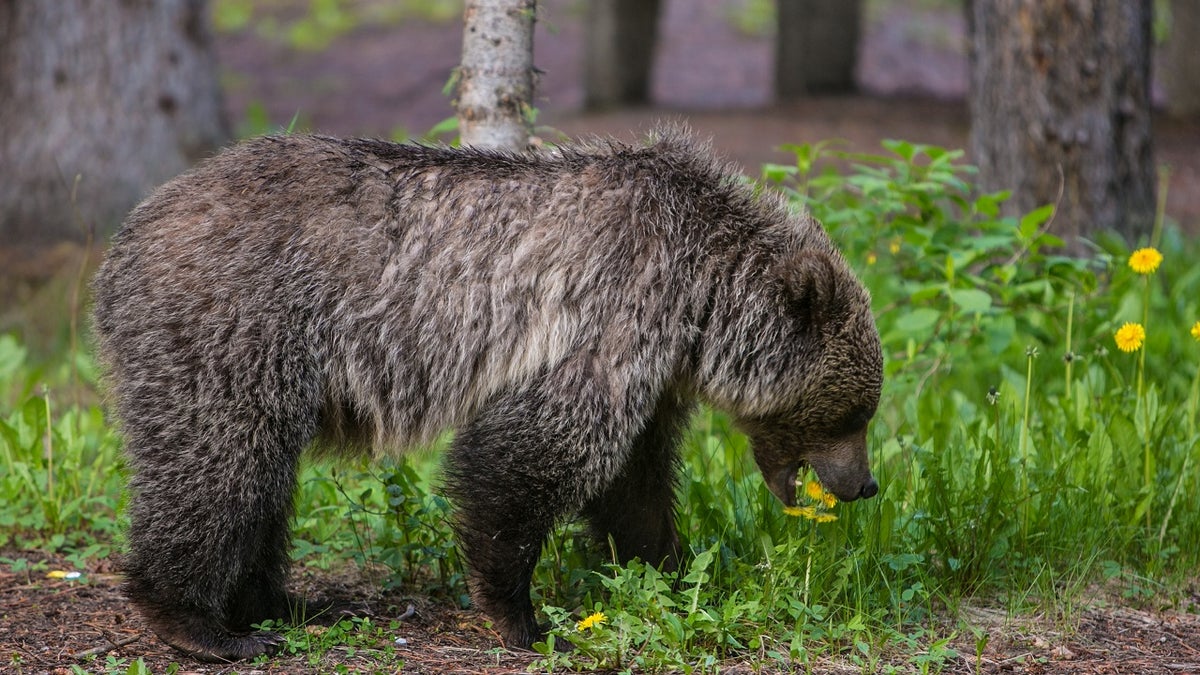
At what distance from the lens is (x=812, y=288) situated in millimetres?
4070

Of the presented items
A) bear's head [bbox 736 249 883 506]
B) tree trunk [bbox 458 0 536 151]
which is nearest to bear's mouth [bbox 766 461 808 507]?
bear's head [bbox 736 249 883 506]

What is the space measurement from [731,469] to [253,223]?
2.28 meters

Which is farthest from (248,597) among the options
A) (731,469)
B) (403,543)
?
(731,469)

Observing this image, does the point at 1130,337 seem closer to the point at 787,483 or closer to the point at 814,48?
the point at 787,483

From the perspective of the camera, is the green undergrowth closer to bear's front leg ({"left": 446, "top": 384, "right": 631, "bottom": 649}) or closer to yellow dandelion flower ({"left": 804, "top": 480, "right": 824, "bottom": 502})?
yellow dandelion flower ({"left": 804, "top": 480, "right": 824, "bottom": 502})

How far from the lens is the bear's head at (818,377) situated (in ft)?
13.5

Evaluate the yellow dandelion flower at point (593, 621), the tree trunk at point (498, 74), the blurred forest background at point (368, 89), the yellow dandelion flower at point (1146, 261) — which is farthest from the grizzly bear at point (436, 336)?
the yellow dandelion flower at point (1146, 261)

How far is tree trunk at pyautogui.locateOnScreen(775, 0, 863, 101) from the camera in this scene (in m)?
15.1

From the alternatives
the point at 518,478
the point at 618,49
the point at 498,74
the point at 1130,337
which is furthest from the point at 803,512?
the point at 618,49

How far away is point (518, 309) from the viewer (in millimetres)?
3959

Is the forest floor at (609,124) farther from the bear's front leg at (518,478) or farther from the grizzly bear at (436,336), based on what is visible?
the grizzly bear at (436,336)

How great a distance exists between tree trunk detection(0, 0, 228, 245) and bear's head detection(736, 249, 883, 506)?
6.34 meters

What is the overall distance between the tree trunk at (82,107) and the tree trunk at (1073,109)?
18.9 feet

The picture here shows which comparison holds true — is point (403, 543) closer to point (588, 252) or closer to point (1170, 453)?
point (588, 252)
